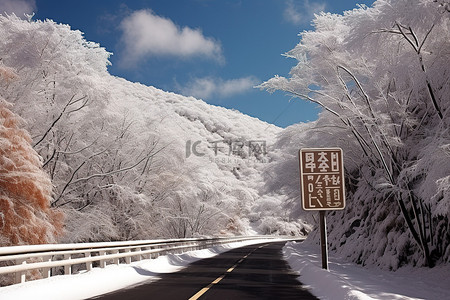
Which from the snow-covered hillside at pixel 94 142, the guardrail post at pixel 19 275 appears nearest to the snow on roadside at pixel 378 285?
the guardrail post at pixel 19 275

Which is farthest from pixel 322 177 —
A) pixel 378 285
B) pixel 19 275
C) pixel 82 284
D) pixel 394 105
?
pixel 19 275

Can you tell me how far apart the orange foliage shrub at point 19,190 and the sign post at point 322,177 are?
401 inches

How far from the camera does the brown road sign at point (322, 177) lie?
14414mm

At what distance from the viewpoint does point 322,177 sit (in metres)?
14.5


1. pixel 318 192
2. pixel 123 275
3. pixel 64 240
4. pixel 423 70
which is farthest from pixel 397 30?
pixel 64 240

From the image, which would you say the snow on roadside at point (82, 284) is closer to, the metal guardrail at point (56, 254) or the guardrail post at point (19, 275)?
the guardrail post at point (19, 275)

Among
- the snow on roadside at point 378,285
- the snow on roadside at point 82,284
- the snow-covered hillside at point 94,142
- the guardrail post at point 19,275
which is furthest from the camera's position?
the snow-covered hillside at point 94,142

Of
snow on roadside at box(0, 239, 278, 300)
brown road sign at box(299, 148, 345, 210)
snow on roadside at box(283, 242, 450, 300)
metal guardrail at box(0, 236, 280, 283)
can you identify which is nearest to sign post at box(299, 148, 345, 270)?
brown road sign at box(299, 148, 345, 210)

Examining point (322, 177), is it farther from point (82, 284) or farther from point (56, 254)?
point (56, 254)

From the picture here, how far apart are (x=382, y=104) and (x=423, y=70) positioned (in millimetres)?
5159

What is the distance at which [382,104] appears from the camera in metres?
20.3

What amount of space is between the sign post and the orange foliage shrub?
33.4 feet

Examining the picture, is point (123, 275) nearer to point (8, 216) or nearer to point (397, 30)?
point (8, 216)

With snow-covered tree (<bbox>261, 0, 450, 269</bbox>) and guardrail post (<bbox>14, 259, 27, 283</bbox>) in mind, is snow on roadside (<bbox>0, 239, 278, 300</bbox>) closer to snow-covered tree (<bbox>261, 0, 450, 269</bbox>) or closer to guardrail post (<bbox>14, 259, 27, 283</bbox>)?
guardrail post (<bbox>14, 259, 27, 283</bbox>)
